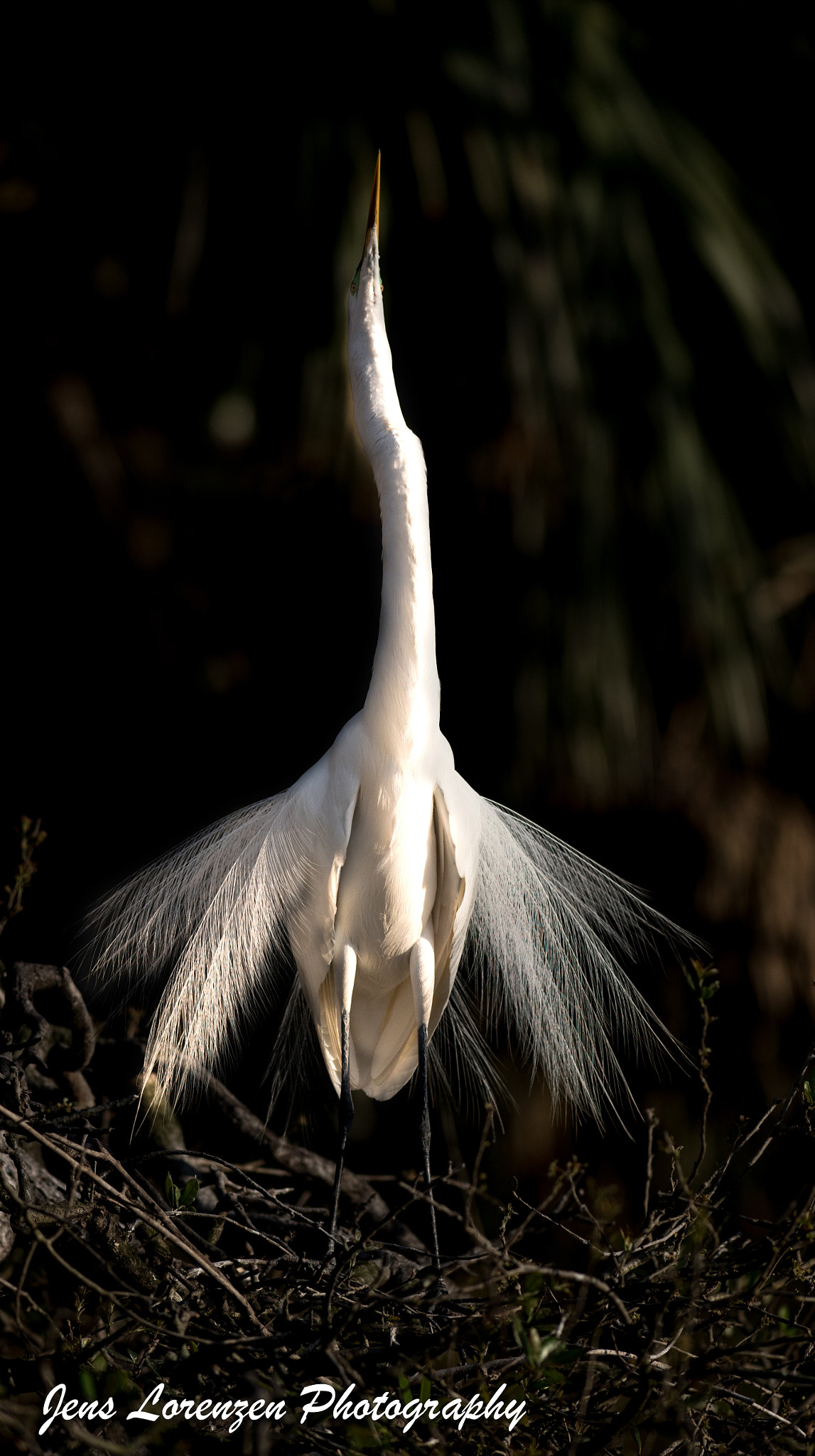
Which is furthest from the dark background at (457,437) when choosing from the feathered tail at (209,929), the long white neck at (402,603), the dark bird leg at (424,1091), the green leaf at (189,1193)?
the green leaf at (189,1193)

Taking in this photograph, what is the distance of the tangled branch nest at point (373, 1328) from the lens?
2.60 ft

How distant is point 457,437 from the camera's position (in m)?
1.89

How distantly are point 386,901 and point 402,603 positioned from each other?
373 mm

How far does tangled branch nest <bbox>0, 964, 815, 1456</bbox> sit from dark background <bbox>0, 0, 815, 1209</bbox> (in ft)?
2.19

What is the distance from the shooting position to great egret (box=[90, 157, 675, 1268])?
1.36m

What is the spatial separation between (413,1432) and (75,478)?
1533mm

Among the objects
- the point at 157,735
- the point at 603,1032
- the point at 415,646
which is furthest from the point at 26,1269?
the point at 157,735

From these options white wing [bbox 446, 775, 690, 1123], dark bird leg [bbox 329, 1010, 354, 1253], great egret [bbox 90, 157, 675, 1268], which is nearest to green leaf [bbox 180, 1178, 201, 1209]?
great egret [bbox 90, 157, 675, 1268]

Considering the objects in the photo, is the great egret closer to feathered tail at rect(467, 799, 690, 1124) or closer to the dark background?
feathered tail at rect(467, 799, 690, 1124)

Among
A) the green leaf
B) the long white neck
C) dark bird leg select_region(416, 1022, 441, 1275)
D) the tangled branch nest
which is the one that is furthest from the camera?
dark bird leg select_region(416, 1022, 441, 1275)

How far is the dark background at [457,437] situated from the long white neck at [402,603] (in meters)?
0.36

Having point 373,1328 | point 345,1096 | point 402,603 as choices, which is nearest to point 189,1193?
point 373,1328

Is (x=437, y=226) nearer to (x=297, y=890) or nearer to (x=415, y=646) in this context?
(x=415, y=646)

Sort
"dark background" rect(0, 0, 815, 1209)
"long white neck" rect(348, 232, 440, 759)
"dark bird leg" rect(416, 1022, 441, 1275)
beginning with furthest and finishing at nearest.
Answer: "dark background" rect(0, 0, 815, 1209) < "dark bird leg" rect(416, 1022, 441, 1275) < "long white neck" rect(348, 232, 440, 759)
